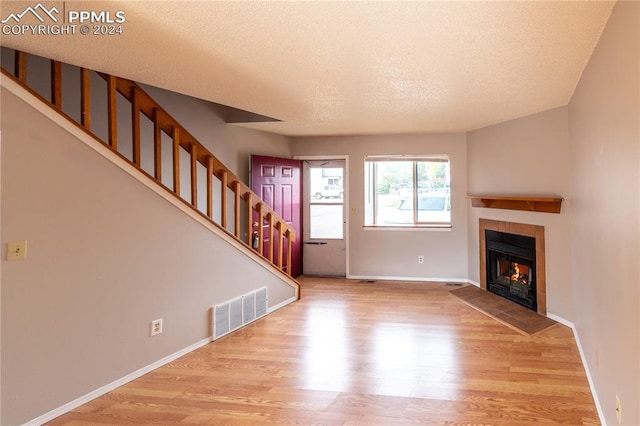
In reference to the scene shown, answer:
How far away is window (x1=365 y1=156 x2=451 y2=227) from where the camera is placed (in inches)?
251

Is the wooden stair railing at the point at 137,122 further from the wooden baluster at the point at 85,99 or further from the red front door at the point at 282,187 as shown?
the red front door at the point at 282,187

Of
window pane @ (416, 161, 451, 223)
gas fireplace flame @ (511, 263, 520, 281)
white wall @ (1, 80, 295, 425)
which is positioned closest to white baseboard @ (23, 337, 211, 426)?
white wall @ (1, 80, 295, 425)

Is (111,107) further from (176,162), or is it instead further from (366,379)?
(366,379)

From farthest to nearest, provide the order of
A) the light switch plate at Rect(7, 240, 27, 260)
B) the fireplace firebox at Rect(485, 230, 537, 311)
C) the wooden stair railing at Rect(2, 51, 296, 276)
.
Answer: the fireplace firebox at Rect(485, 230, 537, 311), the wooden stair railing at Rect(2, 51, 296, 276), the light switch plate at Rect(7, 240, 27, 260)

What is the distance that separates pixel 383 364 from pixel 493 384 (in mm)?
827

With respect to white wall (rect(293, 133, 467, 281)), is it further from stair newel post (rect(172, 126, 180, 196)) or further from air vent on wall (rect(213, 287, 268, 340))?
stair newel post (rect(172, 126, 180, 196))

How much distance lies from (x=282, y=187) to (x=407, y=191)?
1996mm

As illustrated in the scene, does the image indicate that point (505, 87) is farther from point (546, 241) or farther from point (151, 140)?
point (151, 140)

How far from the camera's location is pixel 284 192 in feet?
20.8

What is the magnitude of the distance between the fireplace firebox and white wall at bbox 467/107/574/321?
24cm

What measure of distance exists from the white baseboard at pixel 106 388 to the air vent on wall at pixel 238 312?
0.85 feet

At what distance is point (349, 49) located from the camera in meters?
2.50

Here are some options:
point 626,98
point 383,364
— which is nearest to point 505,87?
point 626,98

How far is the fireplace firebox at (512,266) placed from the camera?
15.9 ft
